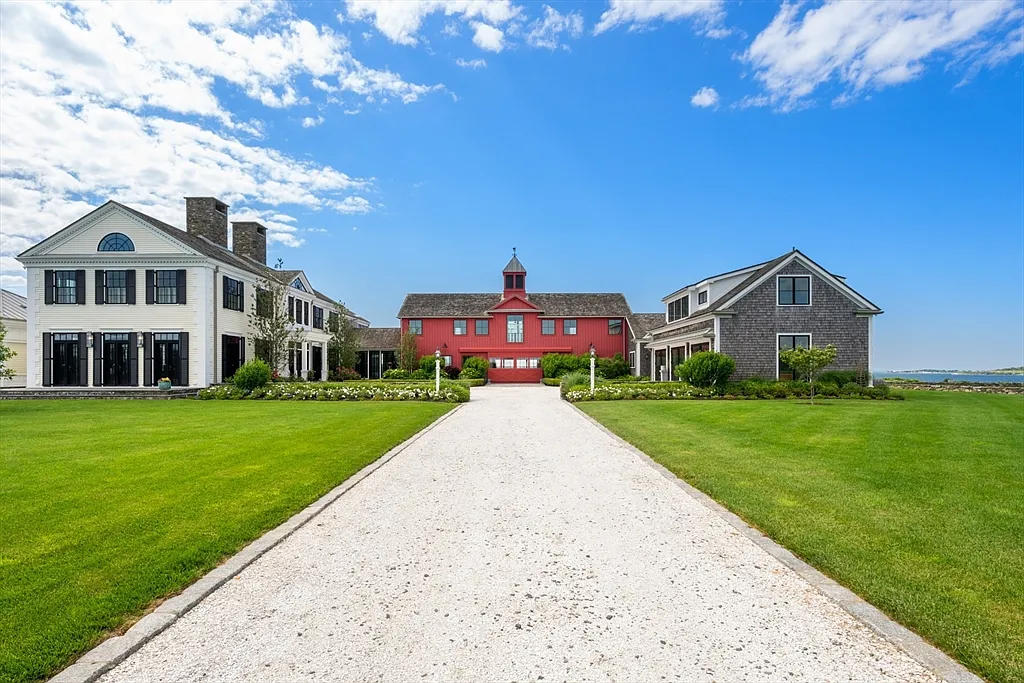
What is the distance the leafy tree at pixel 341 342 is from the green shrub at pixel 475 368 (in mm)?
7689

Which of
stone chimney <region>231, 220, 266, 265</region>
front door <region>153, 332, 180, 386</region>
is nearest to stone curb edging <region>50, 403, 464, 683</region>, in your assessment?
front door <region>153, 332, 180, 386</region>

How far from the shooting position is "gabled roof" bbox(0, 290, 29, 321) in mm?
31228

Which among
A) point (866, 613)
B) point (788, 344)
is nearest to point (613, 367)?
point (788, 344)

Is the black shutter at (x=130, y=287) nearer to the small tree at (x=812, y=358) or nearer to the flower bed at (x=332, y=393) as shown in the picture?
the flower bed at (x=332, y=393)

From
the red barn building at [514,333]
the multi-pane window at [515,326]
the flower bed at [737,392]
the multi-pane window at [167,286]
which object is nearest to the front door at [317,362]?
the red barn building at [514,333]

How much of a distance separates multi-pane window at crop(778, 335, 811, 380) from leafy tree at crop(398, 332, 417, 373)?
2334 cm

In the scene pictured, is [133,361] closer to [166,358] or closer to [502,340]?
[166,358]

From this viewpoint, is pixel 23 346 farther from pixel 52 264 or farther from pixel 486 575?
pixel 486 575

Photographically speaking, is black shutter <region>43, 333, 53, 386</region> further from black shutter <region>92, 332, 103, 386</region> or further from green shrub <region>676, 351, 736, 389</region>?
green shrub <region>676, 351, 736, 389</region>

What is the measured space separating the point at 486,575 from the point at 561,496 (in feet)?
8.95

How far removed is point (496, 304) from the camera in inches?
1689

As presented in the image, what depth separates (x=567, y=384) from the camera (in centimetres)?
2638

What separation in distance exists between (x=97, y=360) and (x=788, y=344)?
31.3 m

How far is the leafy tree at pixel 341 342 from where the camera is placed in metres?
38.2
